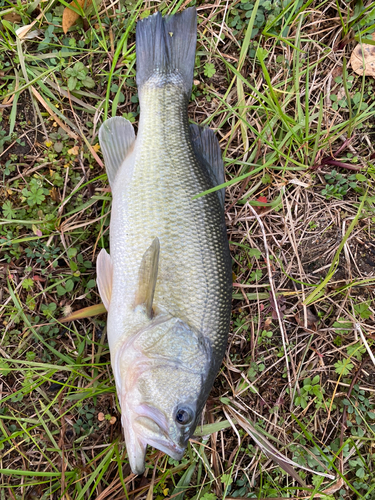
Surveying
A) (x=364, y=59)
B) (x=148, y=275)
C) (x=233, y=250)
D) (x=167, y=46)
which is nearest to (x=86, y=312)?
(x=148, y=275)

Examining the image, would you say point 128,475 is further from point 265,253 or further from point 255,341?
point 265,253

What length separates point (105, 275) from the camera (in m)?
2.38

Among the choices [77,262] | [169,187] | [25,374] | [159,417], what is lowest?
[25,374]

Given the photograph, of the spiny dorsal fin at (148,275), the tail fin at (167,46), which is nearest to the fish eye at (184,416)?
the spiny dorsal fin at (148,275)

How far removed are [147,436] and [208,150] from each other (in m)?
2.01

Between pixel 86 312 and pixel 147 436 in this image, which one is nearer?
pixel 147 436

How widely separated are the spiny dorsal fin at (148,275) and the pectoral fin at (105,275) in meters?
0.35

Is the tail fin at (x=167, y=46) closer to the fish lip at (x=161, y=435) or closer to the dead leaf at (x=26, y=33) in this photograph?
the dead leaf at (x=26, y=33)

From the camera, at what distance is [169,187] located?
2.29 m

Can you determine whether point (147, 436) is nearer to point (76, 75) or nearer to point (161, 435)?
point (161, 435)

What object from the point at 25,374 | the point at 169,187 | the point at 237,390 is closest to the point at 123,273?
the point at 169,187

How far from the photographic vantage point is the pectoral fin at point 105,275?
2373 mm

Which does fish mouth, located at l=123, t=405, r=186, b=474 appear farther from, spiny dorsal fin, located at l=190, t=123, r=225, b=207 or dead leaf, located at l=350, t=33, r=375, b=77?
dead leaf, located at l=350, t=33, r=375, b=77

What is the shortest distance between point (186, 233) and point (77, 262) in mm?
1049
